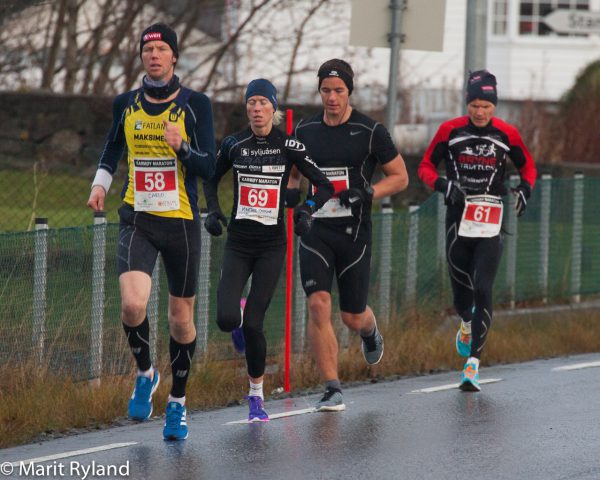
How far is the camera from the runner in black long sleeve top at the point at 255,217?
941cm

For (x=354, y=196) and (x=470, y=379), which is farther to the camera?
(x=470, y=379)

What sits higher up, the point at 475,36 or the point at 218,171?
the point at 475,36

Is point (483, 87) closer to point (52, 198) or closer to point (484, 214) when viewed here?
point (484, 214)

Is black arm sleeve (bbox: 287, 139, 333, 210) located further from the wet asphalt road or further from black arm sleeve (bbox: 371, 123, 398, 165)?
the wet asphalt road

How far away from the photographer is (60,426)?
31.2 feet

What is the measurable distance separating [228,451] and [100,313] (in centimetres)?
252

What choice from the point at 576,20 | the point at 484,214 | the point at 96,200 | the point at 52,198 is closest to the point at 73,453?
the point at 96,200

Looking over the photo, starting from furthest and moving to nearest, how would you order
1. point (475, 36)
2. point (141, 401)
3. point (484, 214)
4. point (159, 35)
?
point (475, 36), point (484, 214), point (141, 401), point (159, 35)

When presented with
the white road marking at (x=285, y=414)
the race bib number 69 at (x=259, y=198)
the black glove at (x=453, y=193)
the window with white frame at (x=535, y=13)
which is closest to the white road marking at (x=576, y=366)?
the black glove at (x=453, y=193)

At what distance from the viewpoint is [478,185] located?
11.7 metres

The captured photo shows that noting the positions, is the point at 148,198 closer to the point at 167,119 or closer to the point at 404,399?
the point at 167,119

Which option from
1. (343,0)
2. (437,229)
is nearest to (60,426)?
(437,229)

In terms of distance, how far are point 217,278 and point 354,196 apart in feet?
8.70

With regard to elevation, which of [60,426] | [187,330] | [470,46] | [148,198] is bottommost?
[60,426]
